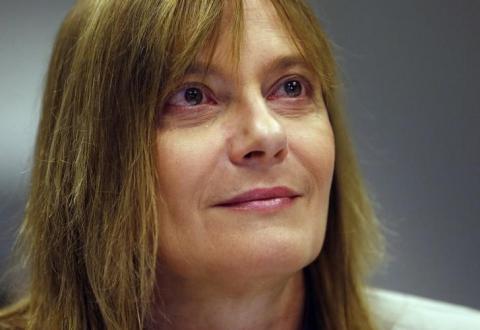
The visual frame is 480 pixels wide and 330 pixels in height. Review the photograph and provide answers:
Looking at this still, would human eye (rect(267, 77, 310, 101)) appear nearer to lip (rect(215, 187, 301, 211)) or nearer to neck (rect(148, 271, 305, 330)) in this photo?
lip (rect(215, 187, 301, 211))

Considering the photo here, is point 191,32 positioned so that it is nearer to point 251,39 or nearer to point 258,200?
point 251,39

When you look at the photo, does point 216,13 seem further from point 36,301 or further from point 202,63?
point 36,301

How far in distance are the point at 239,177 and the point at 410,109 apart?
0.67 m

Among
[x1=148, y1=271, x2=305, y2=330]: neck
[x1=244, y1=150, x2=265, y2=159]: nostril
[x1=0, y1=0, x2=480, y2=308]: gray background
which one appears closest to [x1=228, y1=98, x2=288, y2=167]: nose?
[x1=244, y1=150, x2=265, y2=159]: nostril

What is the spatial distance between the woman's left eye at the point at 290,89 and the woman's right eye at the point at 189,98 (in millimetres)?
93

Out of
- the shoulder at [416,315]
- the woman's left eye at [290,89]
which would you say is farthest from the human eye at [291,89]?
the shoulder at [416,315]

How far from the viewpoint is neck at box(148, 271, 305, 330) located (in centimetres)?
99

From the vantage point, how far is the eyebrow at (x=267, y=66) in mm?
928

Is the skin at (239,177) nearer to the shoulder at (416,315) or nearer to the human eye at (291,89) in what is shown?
the human eye at (291,89)

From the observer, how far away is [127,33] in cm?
95

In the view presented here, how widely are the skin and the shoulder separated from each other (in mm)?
257

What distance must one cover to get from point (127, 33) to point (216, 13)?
116 millimetres

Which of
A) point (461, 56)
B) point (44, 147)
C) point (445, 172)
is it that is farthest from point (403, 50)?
point (44, 147)

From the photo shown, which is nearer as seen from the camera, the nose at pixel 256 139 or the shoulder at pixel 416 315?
the nose at pixel 256 139
